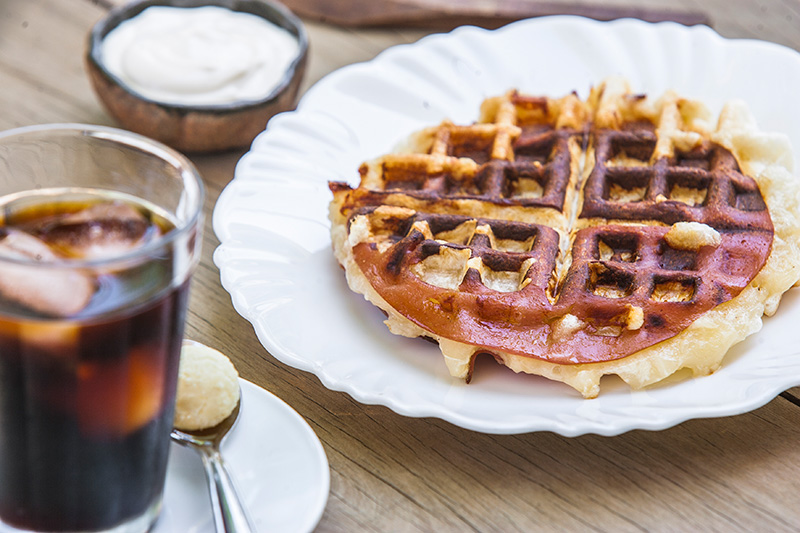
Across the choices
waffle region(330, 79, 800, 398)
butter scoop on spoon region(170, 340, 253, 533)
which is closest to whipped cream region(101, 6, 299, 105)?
waffle region(330, 79, 800, 398)

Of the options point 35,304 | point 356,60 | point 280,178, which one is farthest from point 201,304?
A: point 356,60

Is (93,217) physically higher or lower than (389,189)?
higher

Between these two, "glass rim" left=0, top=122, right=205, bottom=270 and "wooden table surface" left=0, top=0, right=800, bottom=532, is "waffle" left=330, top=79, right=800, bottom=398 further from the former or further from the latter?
"glass rim" left=0, top=122, right=205, bottom=270

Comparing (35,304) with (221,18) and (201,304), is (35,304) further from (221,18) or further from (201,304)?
(221,18)

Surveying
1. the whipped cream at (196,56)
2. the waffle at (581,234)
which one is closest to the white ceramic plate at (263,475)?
the waffle at (581,234)

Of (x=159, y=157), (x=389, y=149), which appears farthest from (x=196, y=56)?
(x=159, y=157)

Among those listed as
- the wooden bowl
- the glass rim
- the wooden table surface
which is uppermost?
the glass rim

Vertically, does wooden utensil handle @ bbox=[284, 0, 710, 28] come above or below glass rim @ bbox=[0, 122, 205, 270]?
below
